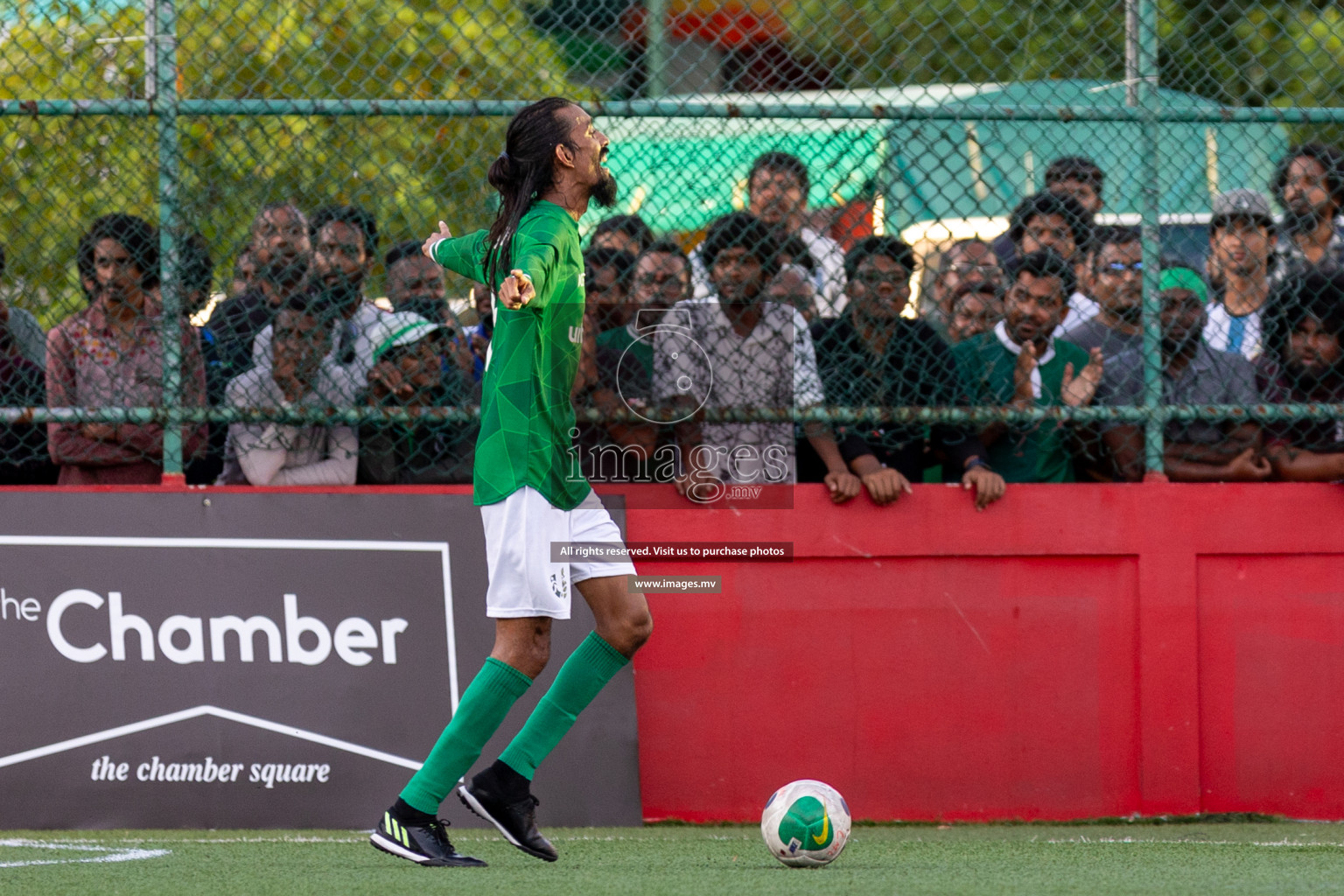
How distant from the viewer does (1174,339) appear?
5766 millimetres

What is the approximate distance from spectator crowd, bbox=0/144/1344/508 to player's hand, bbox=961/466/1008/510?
0.4 inches

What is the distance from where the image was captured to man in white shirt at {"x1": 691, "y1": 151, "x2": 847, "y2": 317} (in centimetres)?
557

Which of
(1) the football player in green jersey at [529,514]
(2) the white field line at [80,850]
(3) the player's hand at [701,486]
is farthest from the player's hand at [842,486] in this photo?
(2) the white field line at [80,850]

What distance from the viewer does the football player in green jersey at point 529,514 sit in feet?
13.9

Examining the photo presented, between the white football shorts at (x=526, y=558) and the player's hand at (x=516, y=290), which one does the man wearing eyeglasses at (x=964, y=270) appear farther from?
the player's hand at (x=516, y=290)

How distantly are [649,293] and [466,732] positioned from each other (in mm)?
1988

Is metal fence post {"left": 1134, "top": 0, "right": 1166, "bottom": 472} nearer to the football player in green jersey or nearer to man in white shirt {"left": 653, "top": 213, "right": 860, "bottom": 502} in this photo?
man in white shirt {"left": 653, "top": 213, "right": 860, "bottom": 502}

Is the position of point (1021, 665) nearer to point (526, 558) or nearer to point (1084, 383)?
point (1084, 383)

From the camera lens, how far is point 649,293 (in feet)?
18.5

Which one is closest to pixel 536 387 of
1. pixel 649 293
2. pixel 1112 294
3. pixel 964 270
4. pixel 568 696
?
pixel 568 696

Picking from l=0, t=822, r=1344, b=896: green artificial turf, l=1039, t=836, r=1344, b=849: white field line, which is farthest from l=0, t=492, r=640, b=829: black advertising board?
l=1039, t=836, r=1344, b=849: white field line

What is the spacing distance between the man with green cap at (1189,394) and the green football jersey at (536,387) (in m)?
2.43

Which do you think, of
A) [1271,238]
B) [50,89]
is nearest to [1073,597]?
[1271,238]

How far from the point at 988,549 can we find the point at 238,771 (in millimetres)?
2906
